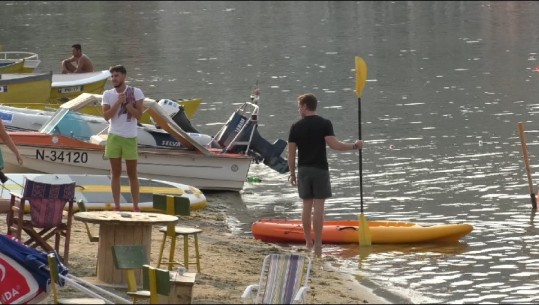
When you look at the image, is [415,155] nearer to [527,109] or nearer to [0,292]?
[527,109]

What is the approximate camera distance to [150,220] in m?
12.2

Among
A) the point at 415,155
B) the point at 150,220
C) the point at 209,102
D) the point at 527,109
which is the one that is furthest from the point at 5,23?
the point at 150,220

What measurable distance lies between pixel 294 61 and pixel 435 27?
1655cm

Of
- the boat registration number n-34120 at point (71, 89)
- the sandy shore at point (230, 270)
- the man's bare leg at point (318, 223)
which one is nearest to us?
the sandy shore at point (230, 270)

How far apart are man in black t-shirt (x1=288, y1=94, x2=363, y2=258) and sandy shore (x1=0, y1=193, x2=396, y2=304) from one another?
33.0 inches

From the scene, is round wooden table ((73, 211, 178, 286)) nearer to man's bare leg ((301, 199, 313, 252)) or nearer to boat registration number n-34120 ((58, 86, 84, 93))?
man's bare leg ((301, 199, 313, 252))

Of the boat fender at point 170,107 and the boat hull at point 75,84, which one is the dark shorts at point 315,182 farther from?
the boat hull at point 75,84

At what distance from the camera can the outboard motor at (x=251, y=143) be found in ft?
68.9

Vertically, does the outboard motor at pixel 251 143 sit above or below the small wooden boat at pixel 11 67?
below

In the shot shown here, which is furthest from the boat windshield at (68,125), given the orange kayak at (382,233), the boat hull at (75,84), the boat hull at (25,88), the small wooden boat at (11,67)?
the small wooden boat at (11,67)

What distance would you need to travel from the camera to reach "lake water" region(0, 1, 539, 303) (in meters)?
16.3

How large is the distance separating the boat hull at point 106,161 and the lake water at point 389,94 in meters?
0.58

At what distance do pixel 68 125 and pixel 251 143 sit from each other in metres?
2.79

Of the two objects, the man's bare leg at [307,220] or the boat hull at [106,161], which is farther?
the boat hull at [106,161]
